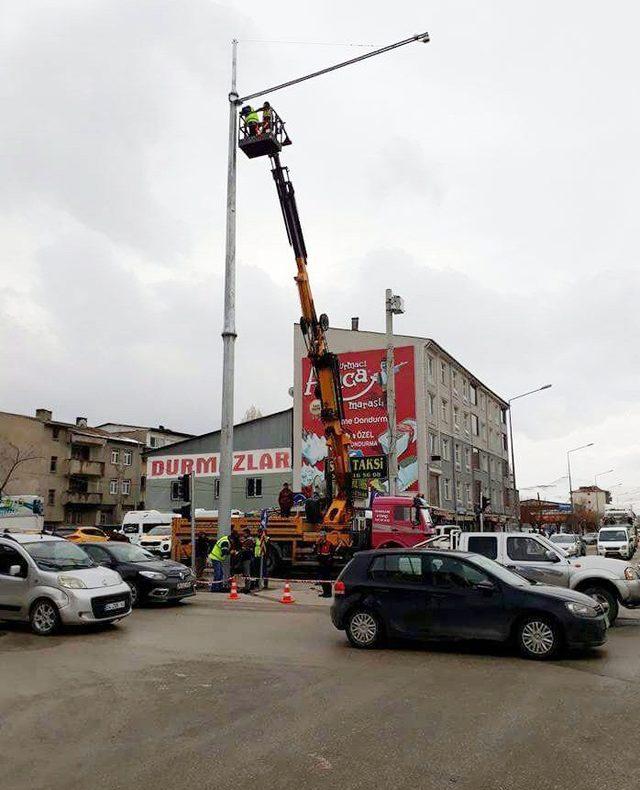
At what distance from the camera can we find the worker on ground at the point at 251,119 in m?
20.5

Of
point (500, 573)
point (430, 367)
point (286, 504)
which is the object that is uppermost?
point (430, 367)

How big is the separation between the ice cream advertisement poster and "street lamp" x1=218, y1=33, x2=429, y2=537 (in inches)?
932

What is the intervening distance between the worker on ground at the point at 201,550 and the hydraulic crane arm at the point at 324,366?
4.28 meters

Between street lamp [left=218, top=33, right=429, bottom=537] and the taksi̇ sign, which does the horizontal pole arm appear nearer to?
street lamp [left=218, top=33, right=429, bottom=537]

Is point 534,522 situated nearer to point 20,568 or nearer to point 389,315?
point 389,315

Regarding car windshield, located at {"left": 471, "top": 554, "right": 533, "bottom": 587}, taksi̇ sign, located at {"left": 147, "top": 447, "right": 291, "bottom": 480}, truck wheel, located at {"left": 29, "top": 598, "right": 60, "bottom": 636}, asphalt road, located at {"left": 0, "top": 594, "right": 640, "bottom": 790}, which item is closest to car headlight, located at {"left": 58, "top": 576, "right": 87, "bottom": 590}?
truck wheel, located at {"left": 29, "top": 598, "right": 60, "bottom": 636}

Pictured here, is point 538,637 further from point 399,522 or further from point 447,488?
point 447,488

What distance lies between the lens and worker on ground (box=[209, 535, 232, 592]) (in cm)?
1792

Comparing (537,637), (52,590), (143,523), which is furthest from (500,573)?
(143,523)

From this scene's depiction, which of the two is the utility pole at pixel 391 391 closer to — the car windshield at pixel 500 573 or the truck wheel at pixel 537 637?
the car windshield at pixel 500 573

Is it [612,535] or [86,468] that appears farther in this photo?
[86,468]

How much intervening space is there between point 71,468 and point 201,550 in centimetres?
4257

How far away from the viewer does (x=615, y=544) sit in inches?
1549

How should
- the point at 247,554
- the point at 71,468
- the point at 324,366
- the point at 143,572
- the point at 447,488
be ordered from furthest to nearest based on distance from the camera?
1. the point at 71,468
2. the point at 447,488
3. the point at 324,366
4. the point at 247,554
5. the point at 143,572
